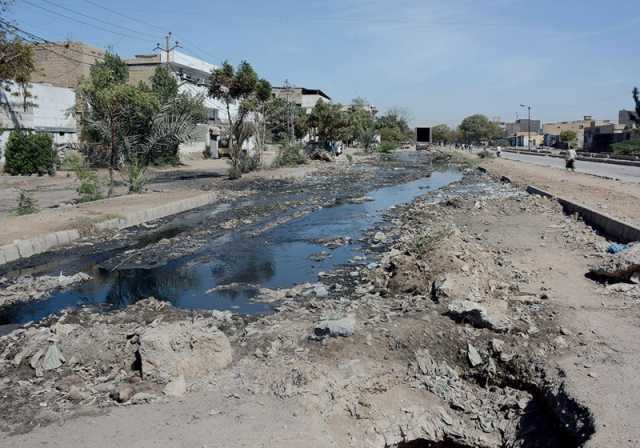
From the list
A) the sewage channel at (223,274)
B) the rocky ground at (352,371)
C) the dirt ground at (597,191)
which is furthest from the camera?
the dirt ground at (597,191)

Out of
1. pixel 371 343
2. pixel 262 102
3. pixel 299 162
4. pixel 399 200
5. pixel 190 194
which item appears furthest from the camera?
pixel 299 162

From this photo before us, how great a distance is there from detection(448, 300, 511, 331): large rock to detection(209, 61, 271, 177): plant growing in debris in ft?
79.3

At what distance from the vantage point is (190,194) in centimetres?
Answer: 2106

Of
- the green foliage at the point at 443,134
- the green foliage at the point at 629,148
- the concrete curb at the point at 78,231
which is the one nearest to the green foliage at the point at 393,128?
the green foliage at the point at 443,134

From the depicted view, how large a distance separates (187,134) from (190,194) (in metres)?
2.51

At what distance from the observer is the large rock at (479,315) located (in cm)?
622

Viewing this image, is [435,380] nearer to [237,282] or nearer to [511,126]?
[237,282]

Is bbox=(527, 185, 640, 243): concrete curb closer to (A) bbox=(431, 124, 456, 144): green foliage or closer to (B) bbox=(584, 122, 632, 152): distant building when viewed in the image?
(B) bbox=(584, 122, 632, 152): distant building

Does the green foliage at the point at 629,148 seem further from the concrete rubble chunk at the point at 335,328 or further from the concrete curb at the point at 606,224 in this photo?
the concrete rubble chunk at the point at 335,328

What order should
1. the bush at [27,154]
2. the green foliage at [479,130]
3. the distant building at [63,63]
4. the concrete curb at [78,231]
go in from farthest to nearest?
1. the green foliage at [479,130]
2. the distant building at [63,63]
3. the bush at [27,154]
4. the concrete curb at [78,231]

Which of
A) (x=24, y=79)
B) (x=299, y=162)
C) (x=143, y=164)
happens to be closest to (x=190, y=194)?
(x=143, y=164)

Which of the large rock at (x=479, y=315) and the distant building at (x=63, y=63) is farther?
the distant building at (x=63, y=63)

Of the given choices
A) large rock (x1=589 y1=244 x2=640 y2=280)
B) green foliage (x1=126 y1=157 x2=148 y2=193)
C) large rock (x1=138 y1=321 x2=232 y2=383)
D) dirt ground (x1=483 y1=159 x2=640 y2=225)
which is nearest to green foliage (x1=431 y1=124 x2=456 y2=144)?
dirt ground (x1=483 y1=159 x2=640 y2=225)

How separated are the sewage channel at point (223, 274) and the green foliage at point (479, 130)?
365 ft
